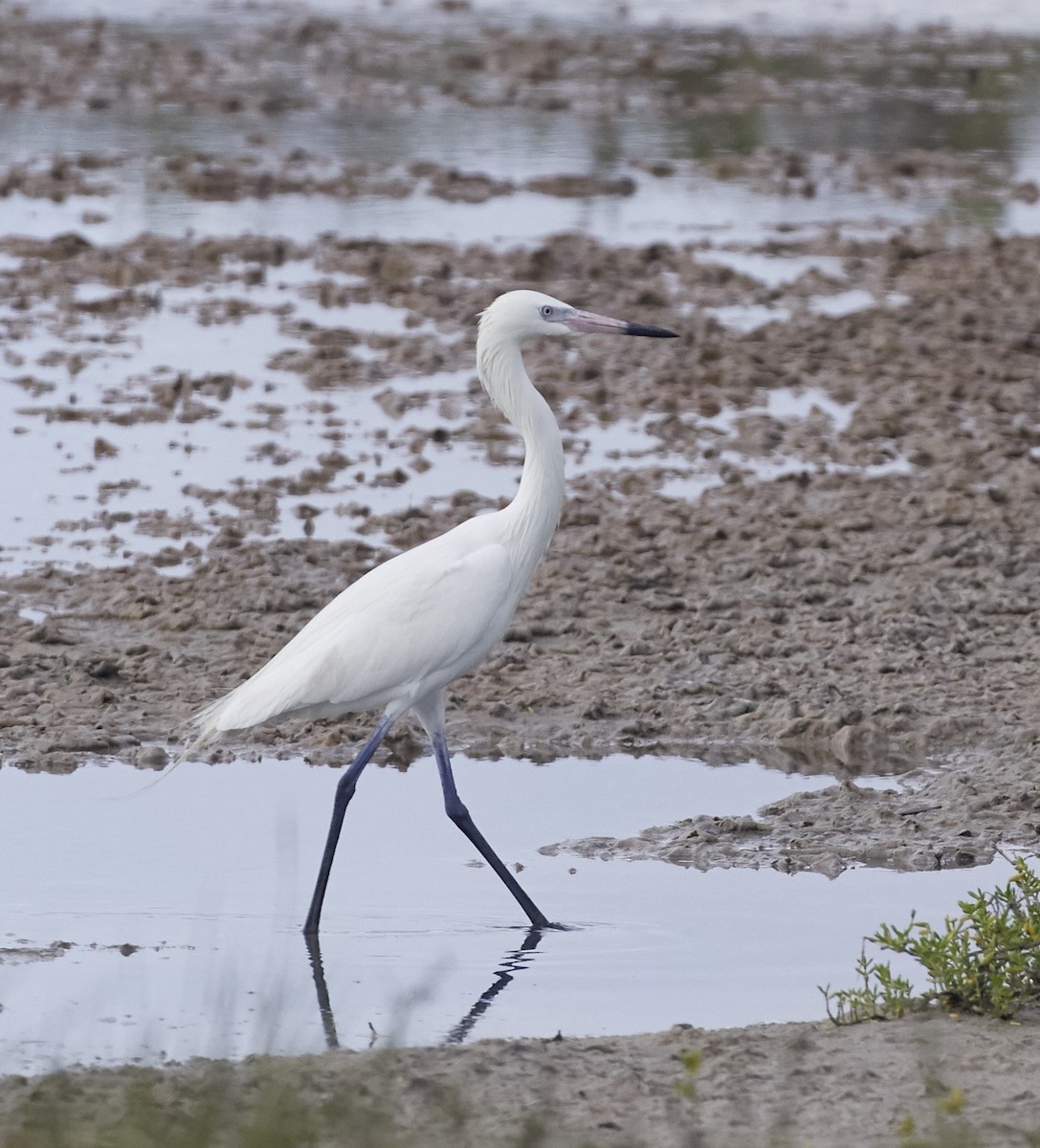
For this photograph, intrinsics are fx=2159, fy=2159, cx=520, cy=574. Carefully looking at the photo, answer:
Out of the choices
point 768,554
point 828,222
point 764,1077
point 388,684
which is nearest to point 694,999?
point 764,1077

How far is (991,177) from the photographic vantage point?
73.7ft

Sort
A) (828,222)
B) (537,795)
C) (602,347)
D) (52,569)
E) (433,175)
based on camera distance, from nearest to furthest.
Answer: (537,795) → (52,569) → (602,347) → (828,222) → (433,175)

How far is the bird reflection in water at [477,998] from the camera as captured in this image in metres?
5.82

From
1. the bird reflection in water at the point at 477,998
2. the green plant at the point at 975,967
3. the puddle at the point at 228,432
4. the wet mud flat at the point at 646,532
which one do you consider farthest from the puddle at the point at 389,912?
the puddle at the point at 228,432

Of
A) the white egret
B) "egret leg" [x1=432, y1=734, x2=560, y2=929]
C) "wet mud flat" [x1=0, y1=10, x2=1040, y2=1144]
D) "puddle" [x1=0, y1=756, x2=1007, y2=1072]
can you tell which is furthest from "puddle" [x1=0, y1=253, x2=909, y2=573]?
"egret leg" [x1=432, y1=734, x2=560, y2=929]

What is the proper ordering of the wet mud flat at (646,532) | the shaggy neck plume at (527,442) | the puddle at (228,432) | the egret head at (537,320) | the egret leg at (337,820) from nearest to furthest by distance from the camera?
the wet mud flat at (646,532) → the egret leg at (337,820) → the shaggy neck plume at (527,442) → the egret head at (537,320) → the puddle at (228,432)

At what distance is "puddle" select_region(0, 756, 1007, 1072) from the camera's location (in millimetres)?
5898

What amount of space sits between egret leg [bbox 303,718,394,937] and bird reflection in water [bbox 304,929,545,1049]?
0.07 metres

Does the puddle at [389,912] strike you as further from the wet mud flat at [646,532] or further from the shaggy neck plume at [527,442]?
the shaggy neck plume at [527,442]

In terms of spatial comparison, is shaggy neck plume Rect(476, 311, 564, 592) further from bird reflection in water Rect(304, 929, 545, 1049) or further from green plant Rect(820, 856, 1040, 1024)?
green plant Rect(820, 856, 1040, 1024)

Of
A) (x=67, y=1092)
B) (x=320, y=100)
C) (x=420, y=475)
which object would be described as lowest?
(x=320, y=100)

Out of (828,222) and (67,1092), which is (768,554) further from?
(828,222)

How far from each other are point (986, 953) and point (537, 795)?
8.58ft

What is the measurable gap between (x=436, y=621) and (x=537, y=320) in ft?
3.67
